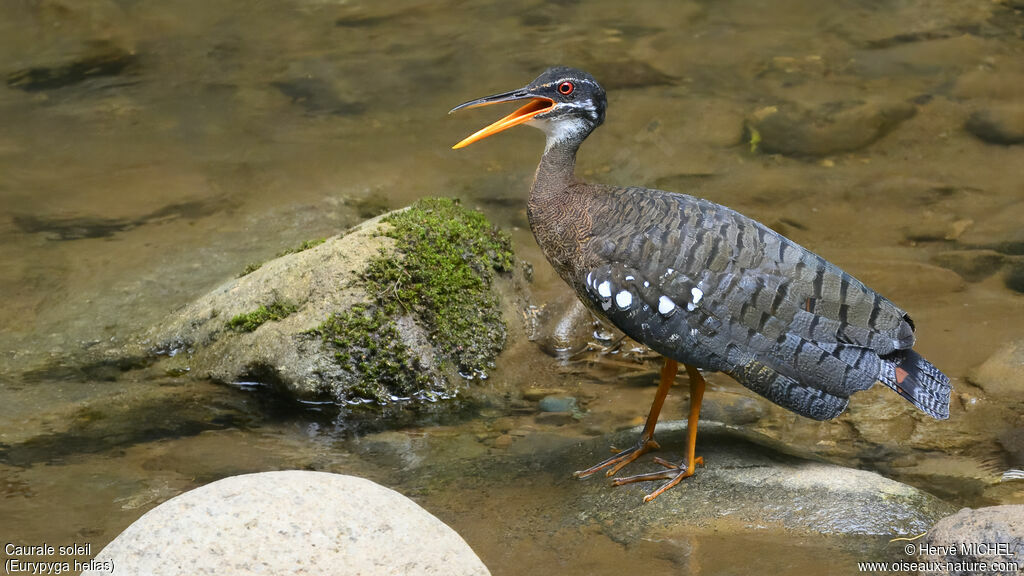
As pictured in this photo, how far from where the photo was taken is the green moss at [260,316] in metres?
5.96

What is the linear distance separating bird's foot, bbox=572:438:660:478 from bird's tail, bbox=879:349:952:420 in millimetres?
1185

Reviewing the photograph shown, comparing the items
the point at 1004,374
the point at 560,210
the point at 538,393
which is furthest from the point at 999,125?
the point at 560,210

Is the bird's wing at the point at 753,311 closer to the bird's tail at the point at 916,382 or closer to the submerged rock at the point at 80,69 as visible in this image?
the bird's tail at the point at 916,382

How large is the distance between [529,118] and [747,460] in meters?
2.06

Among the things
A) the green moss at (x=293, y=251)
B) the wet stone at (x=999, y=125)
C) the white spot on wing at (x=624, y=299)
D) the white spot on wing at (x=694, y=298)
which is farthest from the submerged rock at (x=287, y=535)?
the wet stone at (x=999, y=125)

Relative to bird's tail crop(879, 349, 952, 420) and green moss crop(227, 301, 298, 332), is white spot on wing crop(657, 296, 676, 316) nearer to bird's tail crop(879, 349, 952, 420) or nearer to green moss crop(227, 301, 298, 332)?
bird's tail crop(879, 349, 952, 420)

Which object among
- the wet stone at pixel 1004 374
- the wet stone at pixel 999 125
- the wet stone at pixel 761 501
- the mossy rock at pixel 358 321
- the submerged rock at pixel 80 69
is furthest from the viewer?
the submerged rock at pixel 80 69

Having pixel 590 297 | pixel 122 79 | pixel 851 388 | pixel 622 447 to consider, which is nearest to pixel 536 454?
pixel 622 447

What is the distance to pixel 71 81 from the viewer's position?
33.6 feet

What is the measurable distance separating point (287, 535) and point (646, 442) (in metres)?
2.18

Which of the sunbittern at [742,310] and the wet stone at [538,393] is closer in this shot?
the sunbittern at [742,310]

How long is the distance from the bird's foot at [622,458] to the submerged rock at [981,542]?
148 centimetres

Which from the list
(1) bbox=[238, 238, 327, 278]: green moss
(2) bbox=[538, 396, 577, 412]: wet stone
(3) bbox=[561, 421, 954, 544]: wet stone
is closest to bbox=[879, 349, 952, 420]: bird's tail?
(3) bbox=[561, 421, 954, 544]: wet stone

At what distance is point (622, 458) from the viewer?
16.5 ft
